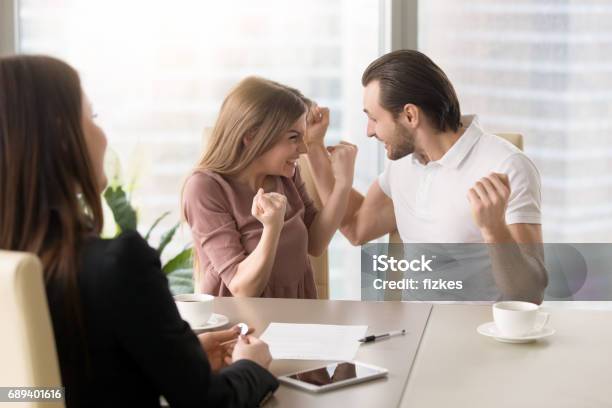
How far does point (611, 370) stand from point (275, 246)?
98 cm

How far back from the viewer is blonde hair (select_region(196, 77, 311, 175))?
2426 millimetres

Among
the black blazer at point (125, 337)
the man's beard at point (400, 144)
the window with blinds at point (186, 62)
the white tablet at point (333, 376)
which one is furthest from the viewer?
the window with blinds at point (186, 62)

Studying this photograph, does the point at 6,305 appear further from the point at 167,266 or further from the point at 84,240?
the point at 167,266

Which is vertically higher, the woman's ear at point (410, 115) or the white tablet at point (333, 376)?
the woman's ear at point (410, 115)

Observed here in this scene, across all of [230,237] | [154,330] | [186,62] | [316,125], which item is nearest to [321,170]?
[316,125]

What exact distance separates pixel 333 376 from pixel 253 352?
0.14 m

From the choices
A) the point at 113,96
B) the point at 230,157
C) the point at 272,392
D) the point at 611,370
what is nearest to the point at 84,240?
the point at 272,392

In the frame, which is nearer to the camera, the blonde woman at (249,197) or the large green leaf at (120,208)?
the blonde woman at (249,197)

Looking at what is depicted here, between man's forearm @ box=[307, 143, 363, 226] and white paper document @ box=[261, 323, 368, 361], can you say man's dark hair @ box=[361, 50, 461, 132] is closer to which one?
man's forearm @ box=[307, 143, 363, 226]

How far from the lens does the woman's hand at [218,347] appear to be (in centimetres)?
154

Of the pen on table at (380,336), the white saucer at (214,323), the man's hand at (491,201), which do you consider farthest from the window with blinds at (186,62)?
the pen on table at (380,336)

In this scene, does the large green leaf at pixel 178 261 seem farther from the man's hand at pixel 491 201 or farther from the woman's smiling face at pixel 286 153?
the man's hand at pixel 491 201

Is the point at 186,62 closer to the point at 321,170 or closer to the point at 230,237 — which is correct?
the point at 321,170

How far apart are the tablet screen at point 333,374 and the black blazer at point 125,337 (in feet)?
0.97
